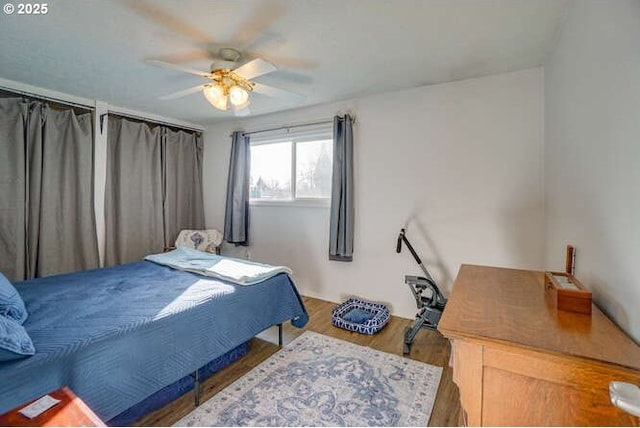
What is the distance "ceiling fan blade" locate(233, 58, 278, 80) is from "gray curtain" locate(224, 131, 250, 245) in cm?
200

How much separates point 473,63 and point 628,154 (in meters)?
1.71

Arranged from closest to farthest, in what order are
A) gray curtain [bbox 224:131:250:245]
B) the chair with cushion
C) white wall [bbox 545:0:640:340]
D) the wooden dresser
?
the wooden dresser → white wall [bbox 545:0:640:340] → the chair with cushion → gray curtain [bbox 224:131:250:245]

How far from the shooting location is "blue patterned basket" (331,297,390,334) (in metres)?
2.61

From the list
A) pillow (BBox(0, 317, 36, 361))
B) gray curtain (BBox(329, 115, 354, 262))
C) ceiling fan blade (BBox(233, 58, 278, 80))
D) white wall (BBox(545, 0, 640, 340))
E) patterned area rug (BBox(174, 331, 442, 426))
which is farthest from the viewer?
gray curtain (BBox(329, 115, 354, 262))

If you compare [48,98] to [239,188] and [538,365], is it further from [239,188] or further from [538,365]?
[538,365]

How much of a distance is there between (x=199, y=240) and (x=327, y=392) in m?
2.75

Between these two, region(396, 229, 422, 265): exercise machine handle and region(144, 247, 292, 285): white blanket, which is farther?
region(396, 229, 422, 265): exercise machine handle

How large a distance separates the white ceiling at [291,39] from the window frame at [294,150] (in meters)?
0.73

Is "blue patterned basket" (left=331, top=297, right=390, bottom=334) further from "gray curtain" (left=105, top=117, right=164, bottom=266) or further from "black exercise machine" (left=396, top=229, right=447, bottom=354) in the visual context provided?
"gray curtain" (left=105, top=117, right=164, bottom=266)

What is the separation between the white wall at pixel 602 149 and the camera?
0.88m

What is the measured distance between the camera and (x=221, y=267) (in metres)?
2.40

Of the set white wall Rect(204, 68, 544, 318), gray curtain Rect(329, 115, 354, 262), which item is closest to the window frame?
white wall Rect(204, 68, 544, 318)

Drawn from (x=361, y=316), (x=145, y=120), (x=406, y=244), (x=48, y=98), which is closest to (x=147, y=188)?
(x=145, y=120)

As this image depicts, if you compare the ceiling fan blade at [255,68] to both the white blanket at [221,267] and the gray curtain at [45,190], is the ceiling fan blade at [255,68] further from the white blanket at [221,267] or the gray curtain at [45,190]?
the gray curtain at [45,190]
